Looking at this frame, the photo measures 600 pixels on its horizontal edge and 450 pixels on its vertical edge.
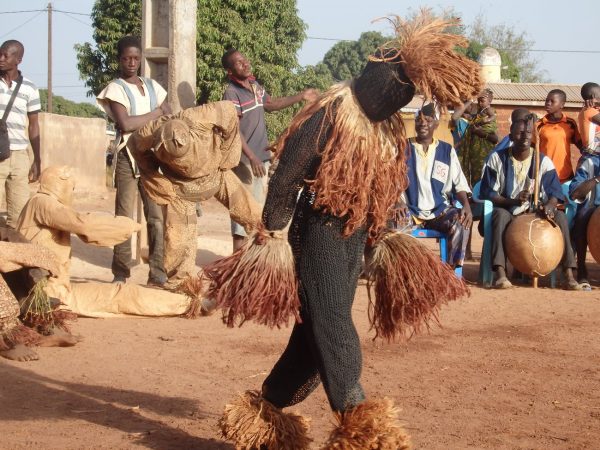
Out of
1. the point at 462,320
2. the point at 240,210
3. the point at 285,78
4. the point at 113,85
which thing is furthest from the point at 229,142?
the point at 285,78

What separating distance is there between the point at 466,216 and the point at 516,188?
0.84 metres

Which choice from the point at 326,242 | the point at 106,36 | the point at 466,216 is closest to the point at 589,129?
the point at 466,216

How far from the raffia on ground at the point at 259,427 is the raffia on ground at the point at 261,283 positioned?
0.44 m

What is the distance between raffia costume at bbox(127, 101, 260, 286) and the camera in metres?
7.95

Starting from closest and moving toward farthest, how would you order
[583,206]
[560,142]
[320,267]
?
[320,267], [583,206], [560,142]

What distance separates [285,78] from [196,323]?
76.8ft

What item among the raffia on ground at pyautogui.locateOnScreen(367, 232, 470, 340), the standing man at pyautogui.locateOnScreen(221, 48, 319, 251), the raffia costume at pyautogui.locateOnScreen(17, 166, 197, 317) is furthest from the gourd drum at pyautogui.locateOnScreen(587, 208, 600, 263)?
the raffia on ground at pyautogui.locateOnScreen(367, 232, 470, 340)

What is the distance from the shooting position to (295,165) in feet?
12.6

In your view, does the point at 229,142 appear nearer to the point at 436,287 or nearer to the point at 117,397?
the point at 117,397

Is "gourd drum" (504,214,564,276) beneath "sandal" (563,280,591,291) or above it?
above

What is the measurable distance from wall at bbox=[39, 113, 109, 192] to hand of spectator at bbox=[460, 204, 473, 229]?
12243 mm

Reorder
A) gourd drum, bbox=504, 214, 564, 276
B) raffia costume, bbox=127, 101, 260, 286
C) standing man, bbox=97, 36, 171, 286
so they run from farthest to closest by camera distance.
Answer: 1. gourd drum, bbox=504, 214, 564, 276
2. standing man, bbox=97, 36, 171, 286
3. raffia costume, bbox=127, 101, 260, 286

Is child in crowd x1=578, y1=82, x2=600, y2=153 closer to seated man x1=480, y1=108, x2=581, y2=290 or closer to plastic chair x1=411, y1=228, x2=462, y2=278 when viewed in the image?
seated man x1=480, y1=108, x2=581, y2=290

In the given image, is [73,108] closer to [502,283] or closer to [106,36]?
[106,36]
